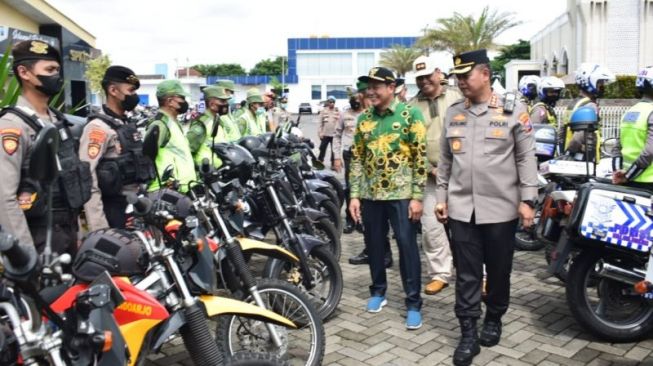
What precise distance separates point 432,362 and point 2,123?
287cm

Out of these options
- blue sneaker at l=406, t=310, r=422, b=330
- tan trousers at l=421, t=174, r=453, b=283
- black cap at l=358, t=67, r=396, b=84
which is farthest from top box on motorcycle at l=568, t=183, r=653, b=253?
black cap at l=358, t=67, r=396, b=84

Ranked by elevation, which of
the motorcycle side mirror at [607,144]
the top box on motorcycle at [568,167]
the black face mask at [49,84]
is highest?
the black face mask at [49,84]

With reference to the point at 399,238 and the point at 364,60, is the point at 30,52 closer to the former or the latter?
the point at 399,238

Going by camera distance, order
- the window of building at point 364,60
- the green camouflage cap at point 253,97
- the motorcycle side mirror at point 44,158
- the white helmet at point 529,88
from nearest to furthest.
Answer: the motorcycle side mirror at point 44,158
the white helmet at point 529,88
the green camouflage cap at point 253,97
the window of building at point 364,60

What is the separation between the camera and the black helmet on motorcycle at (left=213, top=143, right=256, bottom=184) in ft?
15.7

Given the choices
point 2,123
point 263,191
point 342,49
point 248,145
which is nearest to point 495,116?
point 263,191

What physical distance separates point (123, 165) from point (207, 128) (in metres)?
1.89

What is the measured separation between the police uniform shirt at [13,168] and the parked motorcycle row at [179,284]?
34 cm

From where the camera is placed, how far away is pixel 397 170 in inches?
183

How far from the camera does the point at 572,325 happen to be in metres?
4.67

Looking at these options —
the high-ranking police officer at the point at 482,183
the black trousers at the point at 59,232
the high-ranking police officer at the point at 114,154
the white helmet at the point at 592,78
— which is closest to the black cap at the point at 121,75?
the high-ranking police officer at the point at 114,154

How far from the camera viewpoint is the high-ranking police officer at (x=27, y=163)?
3.05 metres

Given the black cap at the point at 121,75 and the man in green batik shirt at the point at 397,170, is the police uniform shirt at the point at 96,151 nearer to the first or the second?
the black cap at the point at 121,75

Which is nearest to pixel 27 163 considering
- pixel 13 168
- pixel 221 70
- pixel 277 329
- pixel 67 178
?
pixel 13 168
